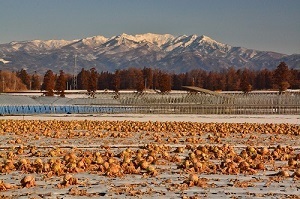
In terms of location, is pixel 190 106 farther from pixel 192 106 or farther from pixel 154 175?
pixel 154 175

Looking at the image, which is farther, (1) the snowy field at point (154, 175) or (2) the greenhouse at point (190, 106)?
(2) the greenhouse at point (190, 106)

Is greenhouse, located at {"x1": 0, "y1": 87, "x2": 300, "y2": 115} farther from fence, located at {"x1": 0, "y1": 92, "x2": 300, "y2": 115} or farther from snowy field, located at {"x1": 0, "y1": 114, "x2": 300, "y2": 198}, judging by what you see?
snowy field, located at {"x1": 0, "y1": 114, "x2": 300, "y2": 198}

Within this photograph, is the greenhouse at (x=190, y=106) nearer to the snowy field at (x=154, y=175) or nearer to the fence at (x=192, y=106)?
the fence at (x=192, y=106)

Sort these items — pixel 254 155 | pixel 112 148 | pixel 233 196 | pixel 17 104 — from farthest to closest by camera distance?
pixel 17 104 < pixel 112 148 < pixel 254 155 < pixel 233 196

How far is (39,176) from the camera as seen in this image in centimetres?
1315

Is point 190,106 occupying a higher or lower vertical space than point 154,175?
higher

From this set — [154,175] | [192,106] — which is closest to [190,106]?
[192,106]

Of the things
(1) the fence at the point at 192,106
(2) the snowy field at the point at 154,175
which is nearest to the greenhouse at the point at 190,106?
(1) the fence at the point at 192,106

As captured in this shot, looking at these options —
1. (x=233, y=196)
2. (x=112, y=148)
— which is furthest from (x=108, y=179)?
(x=112, y=148)

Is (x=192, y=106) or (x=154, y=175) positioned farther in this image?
(x=192, y=106)

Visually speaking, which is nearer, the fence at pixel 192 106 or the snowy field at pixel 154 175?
the snowy field at pixel 154 175

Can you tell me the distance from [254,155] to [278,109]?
4265cm

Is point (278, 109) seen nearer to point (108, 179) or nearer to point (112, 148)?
point (112, 148)

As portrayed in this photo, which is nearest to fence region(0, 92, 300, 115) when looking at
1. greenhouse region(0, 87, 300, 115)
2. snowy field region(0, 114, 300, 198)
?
greenhouse region(0, 87, 300, 115)
